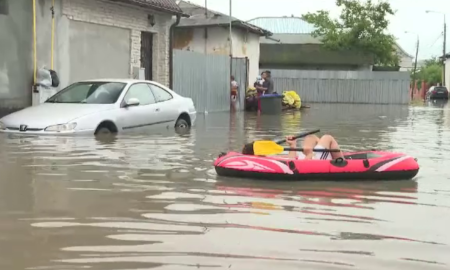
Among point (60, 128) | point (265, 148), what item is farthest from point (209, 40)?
point (265, 148)

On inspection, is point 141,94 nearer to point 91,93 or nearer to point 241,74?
point 91,93

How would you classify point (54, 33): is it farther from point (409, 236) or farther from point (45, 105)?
point (409, 236)

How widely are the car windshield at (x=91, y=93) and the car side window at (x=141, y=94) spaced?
18 cm

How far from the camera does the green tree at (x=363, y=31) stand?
144 ft

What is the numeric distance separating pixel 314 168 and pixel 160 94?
669 centimetres

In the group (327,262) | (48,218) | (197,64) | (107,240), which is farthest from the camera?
(197,64)

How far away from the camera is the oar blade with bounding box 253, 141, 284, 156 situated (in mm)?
7865

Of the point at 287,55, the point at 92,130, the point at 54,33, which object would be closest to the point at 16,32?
the point at 54,33

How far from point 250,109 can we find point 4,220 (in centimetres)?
2011

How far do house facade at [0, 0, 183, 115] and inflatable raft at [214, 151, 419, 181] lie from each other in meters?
8.53

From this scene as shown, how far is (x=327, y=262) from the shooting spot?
434cm

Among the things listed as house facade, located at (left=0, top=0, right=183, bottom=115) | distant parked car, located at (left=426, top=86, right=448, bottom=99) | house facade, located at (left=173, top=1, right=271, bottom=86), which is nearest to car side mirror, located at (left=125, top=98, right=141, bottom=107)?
house facade, located at (left=0, top=0, right=183, bottom=115)

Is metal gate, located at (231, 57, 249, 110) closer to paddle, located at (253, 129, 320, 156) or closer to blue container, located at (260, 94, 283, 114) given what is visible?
blue container, located at (260, 94, 283, 114)

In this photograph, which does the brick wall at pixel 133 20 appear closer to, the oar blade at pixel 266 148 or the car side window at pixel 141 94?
the car side window at pixel 141 94
